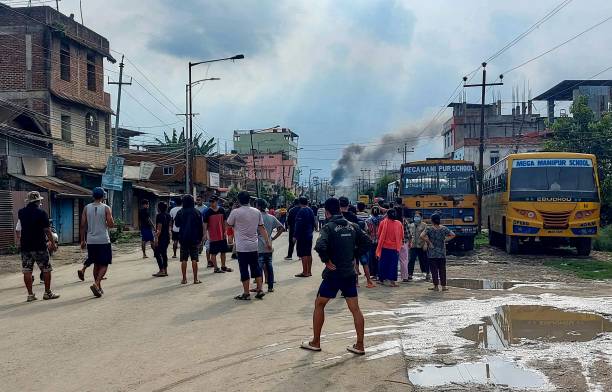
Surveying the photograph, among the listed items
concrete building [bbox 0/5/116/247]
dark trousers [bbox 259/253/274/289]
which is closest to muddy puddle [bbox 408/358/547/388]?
dark trousers [bbox 259/253/274/289]

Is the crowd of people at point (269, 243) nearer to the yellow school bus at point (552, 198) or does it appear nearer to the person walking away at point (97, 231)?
the person walking away at point (97, 231)

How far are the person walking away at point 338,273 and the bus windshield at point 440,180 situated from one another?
15.8 metres

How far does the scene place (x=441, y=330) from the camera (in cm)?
837

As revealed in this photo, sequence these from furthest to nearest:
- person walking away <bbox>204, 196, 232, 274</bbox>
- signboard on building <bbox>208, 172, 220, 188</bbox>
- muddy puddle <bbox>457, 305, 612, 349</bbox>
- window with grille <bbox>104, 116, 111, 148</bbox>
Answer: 1. signboard on building <bbox>208, 172, 220, 188</bbox>
2. window with grille <bbox>104, 116, 111, 148</bbox>
3. person walking away <bbox>204, 196, 232, 274</bbox>
4. muddy puddle <bbox>457, 305, 612, 349</bbox>

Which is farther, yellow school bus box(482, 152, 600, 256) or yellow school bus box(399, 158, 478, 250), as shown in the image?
yellow school bus box(399, 158, 478, 250)

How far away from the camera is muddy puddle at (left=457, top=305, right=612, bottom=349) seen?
7.81 m

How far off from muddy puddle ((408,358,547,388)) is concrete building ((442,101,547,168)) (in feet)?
203

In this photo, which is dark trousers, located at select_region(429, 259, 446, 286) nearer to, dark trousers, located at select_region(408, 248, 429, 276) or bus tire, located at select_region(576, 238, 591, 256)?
dark trousers, located at select_region(408, 248, 429, 276)

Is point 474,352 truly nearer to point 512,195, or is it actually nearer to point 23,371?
point 23,371

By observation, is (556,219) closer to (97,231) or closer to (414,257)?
(414,257)

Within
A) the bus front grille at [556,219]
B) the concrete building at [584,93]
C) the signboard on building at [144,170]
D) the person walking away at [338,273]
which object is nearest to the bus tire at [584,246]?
the bus front grille at [556,219]

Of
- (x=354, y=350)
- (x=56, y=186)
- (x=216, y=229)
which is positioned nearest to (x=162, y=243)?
(x=216, y=229)

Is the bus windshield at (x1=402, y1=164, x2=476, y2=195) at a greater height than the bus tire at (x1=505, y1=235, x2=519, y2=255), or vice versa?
the bus windshield at (x1=402, y1=164, x2=476, y2=195)

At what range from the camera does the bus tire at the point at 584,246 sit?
2042 cm
